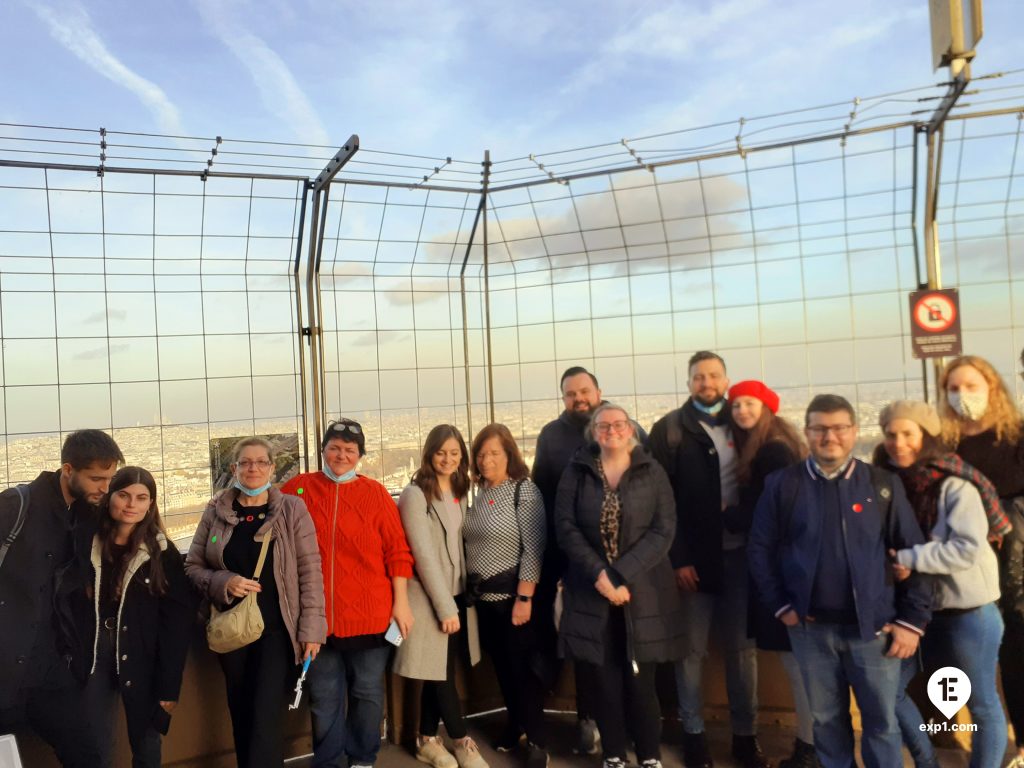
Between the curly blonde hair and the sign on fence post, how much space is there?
74 centimetres

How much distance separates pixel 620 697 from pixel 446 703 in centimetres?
75

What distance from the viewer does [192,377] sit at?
405cm

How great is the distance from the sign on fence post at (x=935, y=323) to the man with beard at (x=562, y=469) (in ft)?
4.44

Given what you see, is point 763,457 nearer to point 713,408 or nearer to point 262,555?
point 713,408

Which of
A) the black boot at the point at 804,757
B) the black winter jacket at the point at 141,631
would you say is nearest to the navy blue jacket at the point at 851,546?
the black boot at the point at 804,757

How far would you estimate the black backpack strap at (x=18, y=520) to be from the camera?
2686 millimetres

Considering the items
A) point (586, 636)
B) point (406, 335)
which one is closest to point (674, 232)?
point (406, 335)

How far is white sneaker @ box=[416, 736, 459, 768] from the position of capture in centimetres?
366

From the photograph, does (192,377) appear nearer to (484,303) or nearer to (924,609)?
(484,303)

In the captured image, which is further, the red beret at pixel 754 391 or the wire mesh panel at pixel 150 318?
the wire mesh panel at pixel 150 318

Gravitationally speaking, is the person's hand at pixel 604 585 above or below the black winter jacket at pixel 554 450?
below

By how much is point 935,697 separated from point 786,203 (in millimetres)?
2239

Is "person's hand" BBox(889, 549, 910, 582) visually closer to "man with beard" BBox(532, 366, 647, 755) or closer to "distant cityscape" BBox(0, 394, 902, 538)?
"distant cityscape" BBox(0, 394, 902, 538)

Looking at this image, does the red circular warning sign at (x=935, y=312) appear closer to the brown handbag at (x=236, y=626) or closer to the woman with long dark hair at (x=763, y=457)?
the woman with long dark hair at (x=763, y=457)
